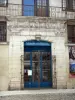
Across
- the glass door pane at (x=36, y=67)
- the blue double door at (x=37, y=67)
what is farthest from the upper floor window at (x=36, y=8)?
the glass door pane at (x=36, y=67)

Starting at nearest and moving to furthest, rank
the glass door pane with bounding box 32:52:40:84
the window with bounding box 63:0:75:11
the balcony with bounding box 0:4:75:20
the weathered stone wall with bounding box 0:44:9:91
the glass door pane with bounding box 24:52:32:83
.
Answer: the weathered stone wall with bounding box 0:44:9:91
the balcony with bounding box 0:4:75:20
the glass door pane with bounding box 24:52:32:83
the glass door pane with bounding box 32:52:40:84
the window with bounding box 63:0:75:11

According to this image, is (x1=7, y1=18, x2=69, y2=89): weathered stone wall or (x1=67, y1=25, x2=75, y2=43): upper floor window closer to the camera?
(x1=7, y1=18, x2=69, y2=89): weathered stone wall

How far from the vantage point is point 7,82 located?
731 inches

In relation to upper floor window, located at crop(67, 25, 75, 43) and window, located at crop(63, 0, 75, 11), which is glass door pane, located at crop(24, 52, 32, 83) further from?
window, located at crop(63, 0, 75, 11)

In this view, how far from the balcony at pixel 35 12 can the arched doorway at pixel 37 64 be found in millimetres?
1865

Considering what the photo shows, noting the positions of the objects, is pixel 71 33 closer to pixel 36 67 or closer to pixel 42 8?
pixel 42 8

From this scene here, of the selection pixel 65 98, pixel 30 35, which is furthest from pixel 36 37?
pixel 65 98

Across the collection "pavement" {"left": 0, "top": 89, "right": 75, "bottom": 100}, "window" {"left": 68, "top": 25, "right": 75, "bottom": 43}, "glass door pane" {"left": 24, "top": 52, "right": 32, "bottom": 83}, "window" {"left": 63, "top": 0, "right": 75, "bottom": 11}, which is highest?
"window" {"left": 63, "top": 0, "right": 75, "bottom": 11}

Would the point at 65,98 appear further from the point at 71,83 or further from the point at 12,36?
the point at 12,36

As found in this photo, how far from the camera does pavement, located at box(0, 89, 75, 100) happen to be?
50.8 feet

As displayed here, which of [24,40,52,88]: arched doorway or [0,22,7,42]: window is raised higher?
[0,22,7,42]: window

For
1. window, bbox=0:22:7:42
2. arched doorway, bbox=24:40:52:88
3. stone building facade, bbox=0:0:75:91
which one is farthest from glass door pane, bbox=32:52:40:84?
window, bbox=0:22:7:42

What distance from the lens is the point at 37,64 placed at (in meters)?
19.5

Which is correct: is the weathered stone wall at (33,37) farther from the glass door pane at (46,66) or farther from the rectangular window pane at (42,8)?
the rectangular window pane at (42,8)
